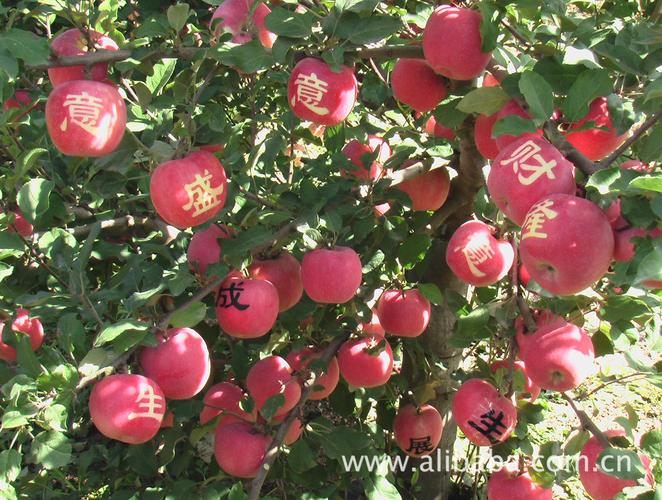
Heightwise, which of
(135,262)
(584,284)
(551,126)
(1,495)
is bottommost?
(1,495)

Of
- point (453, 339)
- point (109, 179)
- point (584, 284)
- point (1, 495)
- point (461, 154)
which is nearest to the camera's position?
point (584, 284)

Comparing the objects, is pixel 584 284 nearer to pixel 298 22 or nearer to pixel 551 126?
pixel 551 126

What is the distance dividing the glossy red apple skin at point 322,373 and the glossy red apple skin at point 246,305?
11.2 inches

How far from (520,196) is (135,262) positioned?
75 centimetres

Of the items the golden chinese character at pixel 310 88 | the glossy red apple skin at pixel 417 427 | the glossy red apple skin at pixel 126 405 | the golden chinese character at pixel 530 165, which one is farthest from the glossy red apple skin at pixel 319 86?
the glossy red apple skin at pixel 417 427

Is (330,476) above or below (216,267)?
below

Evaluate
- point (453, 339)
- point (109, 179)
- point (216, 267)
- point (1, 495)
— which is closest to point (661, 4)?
point (453, 339)

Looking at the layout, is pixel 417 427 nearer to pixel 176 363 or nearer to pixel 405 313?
pixel 405 313

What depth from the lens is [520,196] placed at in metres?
0.81

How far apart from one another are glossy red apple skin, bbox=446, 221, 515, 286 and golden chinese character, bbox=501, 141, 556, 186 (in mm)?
513

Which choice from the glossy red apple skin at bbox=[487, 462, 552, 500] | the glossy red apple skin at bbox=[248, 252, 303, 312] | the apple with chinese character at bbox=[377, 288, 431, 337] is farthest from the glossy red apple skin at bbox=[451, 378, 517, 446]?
the glossy red apple skin at bbox=[248, 252, 303, 312]

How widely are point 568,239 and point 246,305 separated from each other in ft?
1.95

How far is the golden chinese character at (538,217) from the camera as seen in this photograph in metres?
0.74

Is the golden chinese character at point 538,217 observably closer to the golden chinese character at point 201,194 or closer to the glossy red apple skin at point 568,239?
the glossy red apple skin at point 568,239
